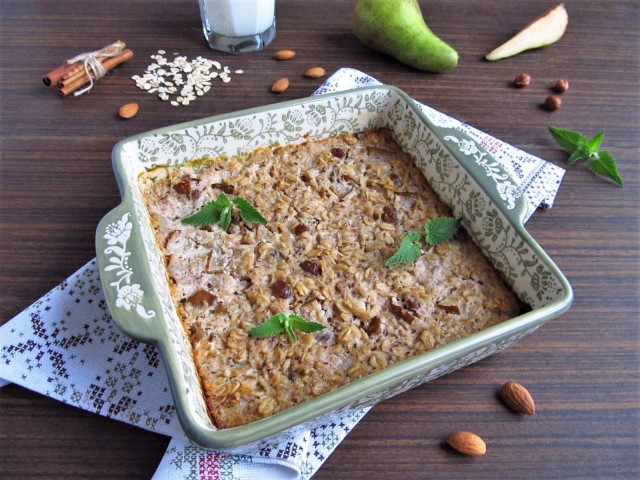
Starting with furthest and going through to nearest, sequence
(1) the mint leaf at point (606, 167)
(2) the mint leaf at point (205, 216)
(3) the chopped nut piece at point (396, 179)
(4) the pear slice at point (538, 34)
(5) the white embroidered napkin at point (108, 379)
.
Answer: (4) the pear slice at point (538, 34) → (1) the mint leaf at point (606, 167) → (3) the chopped nut piece at point (396, 179) → (2) the mint leaf at point (205, 216) → (5) the white embroidered napkin at point (108, 379)

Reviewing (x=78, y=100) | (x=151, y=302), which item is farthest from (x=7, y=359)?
(x=78, y=100)

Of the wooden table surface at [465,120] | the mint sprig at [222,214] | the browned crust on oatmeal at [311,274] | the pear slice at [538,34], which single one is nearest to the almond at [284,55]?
the wooden table surface at [465,120]

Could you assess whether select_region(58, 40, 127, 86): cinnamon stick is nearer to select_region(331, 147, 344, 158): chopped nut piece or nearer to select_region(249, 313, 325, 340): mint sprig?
select_region(331, 147, 344, 158): chopped nut piece

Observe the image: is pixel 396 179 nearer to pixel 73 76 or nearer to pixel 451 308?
pixel 451 308

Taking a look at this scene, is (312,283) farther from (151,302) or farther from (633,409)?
(633,409)

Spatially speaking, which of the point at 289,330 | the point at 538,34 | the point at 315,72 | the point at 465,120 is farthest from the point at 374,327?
the point at 538,34

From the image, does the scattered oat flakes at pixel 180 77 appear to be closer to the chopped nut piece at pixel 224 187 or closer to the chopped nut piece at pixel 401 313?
the chopped nut piece at pixel 224 187
